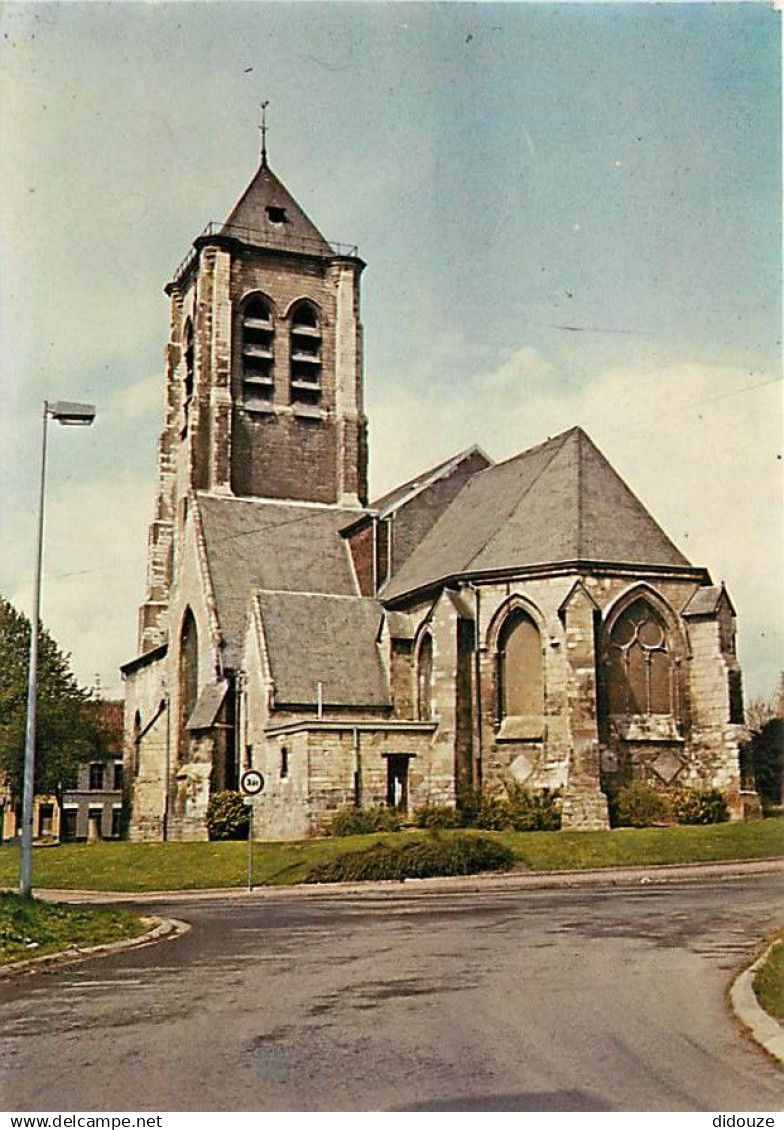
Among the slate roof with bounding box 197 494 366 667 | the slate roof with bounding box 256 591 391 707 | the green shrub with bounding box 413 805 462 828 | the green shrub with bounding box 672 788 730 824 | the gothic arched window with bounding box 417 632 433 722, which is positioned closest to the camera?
the green shrub with bounding box 672 788 730 824

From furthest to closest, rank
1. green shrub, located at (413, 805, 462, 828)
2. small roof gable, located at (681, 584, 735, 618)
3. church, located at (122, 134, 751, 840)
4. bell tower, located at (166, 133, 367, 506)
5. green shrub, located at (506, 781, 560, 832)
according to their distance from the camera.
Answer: bell tower, located at (166, 133, 367, 506)
small roof gable, located at (681, 584, 735, 618)
church, located at (122, 134, 751, 840)
green shrub, located at (413, 805, 462, 828)
green shrub, located at (506, 781, 560, 832)

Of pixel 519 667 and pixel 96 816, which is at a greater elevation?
pixel 519 667

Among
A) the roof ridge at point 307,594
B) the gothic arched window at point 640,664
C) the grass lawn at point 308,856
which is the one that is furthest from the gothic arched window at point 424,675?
the grass lawn at point 308,856

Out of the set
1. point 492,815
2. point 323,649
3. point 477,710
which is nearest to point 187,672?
point 323,649

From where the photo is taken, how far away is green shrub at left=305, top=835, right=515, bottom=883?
2847 cm

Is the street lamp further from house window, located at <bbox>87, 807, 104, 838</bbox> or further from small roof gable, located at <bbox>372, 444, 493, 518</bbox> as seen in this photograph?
house window, located at <bbox>87, 807, 104, 838</bbox>

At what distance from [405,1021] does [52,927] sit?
9.02 metres

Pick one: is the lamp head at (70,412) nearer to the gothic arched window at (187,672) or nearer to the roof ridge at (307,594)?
the roof ridge at (307,594)

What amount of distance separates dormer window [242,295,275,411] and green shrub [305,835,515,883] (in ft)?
95.9

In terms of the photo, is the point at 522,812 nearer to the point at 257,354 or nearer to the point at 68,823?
the point at 257,354

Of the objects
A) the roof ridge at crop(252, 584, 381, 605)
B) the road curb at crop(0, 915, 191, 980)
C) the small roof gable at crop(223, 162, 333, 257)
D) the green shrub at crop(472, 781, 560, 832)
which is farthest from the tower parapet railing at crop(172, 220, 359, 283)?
the road curb at crop(0, 915, 191, 980)

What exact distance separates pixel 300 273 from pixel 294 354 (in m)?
3.89

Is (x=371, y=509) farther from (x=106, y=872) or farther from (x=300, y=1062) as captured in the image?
(x=300, y=1062)

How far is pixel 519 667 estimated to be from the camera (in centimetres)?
4125
